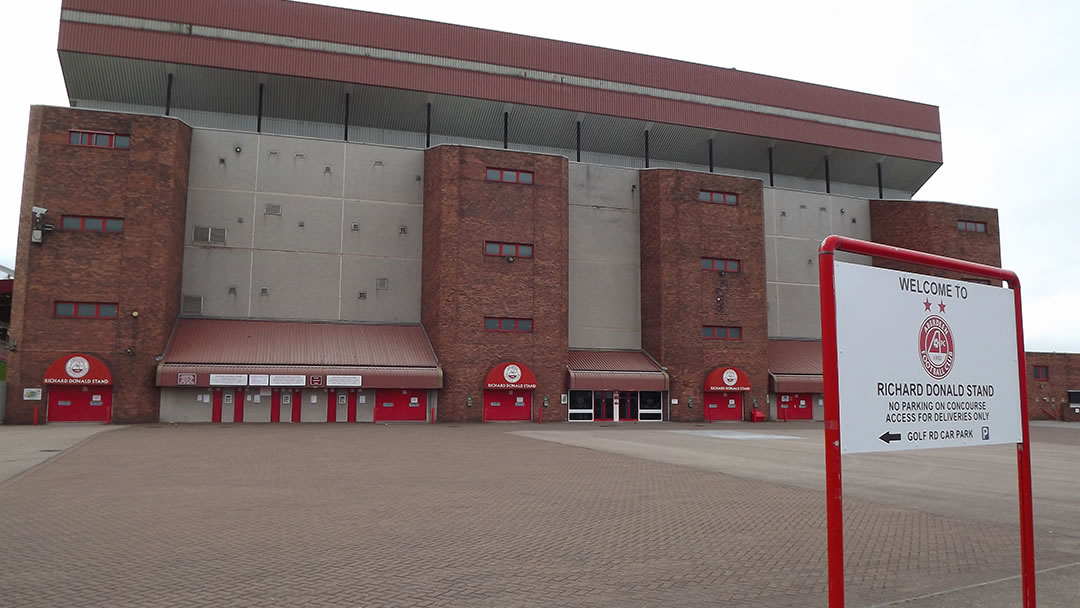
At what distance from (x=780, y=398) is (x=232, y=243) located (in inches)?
1179

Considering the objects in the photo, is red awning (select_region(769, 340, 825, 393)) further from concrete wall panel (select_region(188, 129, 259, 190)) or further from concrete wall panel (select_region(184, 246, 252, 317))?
concrete wall panel (select_region(188, 129, 259, 190))

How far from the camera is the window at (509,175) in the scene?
117 feet

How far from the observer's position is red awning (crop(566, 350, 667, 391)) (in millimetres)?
35469

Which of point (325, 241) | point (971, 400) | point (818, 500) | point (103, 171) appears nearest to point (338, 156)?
point (325, 241)

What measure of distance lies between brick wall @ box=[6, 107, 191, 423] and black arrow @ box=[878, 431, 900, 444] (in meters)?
32.0

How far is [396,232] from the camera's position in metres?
36.5

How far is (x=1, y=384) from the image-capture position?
2905 centimetres

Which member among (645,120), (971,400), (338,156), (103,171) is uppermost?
(645,120)

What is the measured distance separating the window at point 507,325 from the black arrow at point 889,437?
30.1 m

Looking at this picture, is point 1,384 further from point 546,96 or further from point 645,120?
point 645,120

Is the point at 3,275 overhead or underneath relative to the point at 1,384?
overhead

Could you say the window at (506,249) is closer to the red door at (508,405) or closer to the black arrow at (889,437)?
the red door at (508,405)

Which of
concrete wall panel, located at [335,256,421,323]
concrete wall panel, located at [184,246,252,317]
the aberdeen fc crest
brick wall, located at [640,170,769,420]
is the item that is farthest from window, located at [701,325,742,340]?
the aberdeen fc crest

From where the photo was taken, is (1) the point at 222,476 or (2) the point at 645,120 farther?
(2) the point at 645,120
